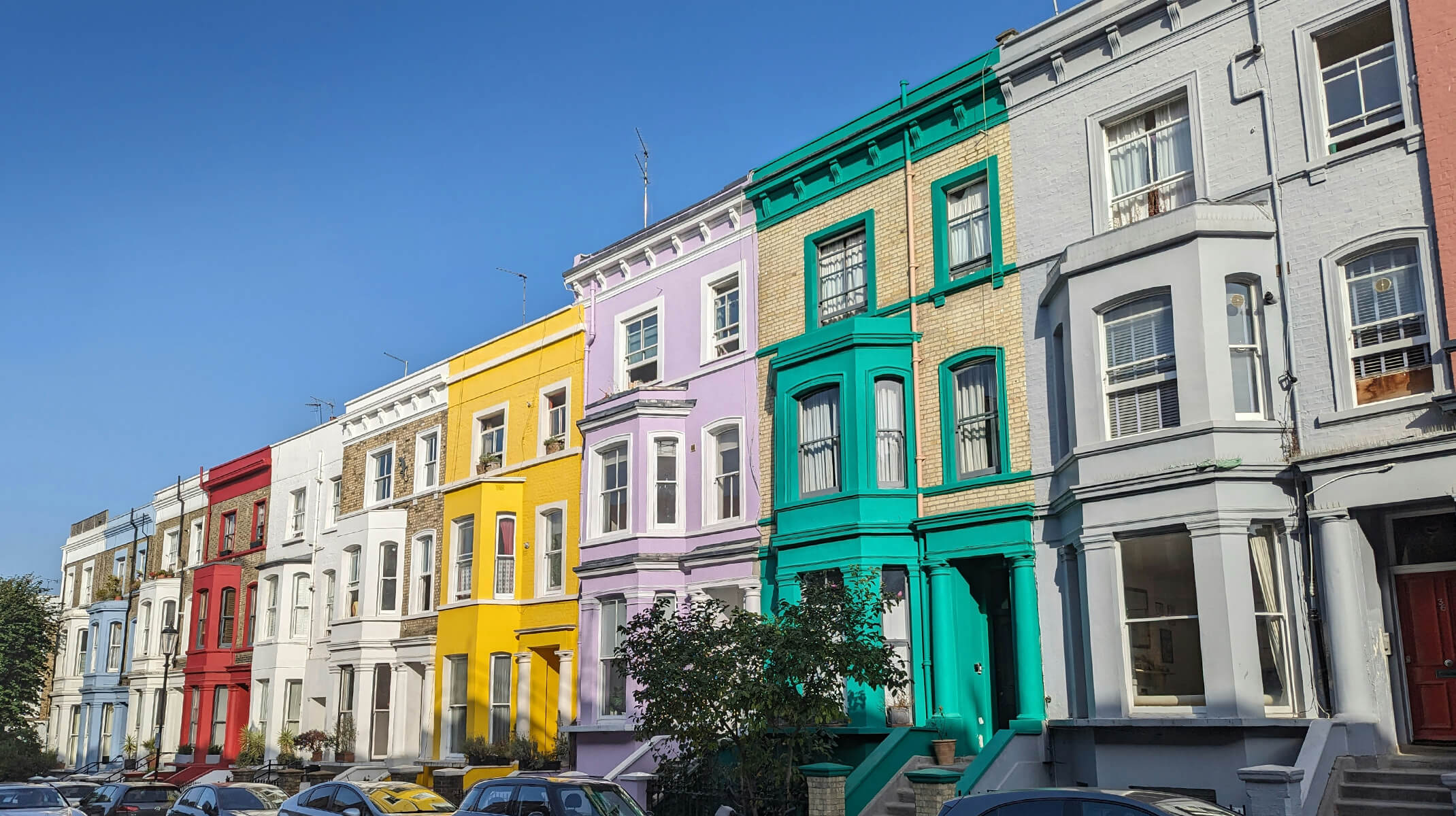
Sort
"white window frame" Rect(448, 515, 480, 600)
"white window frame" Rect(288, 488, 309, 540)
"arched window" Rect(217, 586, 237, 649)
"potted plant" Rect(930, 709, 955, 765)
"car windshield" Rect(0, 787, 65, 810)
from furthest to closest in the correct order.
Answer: "arched window" Rect(217, 586, 237, 649) < "white window frame" Rect(288, 488, 309, 540) < "white window frame" Rect(448, 515, 480, 600) < "car windshield" Rect(0, 787, 65, 810) < "potted plant" Rect(930, 709, 955, 765)

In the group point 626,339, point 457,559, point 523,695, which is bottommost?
point 523,695

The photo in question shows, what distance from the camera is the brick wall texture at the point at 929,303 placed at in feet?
65.8

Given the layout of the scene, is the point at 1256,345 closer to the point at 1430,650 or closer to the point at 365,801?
the point at 1430,650

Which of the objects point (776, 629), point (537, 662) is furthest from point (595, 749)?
point (776, 629)

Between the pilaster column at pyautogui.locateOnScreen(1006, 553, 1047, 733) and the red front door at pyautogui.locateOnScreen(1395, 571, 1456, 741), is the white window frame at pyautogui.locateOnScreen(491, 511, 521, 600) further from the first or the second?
the red front door at pyautogui.locateOnScreen(1395, 571, 1456, 741)

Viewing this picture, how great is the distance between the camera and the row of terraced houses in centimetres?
1547

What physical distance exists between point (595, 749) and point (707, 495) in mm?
5638

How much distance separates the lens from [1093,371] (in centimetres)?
1784

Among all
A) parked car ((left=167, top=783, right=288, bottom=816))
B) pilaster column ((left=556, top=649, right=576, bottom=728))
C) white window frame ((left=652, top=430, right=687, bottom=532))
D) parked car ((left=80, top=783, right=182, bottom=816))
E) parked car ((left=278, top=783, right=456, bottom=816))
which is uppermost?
white window frame ((left=652, top=430, right=687, bottom=532))

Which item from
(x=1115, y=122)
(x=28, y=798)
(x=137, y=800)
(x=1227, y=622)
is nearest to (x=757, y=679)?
(x=1227, y=622)

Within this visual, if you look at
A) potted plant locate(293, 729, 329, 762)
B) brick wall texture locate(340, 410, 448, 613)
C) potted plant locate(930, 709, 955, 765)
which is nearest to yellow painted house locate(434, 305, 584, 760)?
brick wall texture locate(340, 410, 448, 613)

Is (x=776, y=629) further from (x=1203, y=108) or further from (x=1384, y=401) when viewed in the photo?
(x=1203, y=108)

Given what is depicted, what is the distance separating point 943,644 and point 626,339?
11254 millimetres

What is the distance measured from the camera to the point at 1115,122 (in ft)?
63.6
